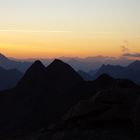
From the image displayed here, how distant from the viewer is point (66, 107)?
9681 centimetres

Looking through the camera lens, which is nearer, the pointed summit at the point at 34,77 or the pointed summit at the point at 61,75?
the pointed summit at the point at 61,75

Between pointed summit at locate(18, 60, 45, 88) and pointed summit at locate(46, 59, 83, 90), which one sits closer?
pointed summit at locate(46, 59, 83, 90)

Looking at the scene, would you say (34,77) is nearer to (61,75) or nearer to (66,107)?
(61,75)

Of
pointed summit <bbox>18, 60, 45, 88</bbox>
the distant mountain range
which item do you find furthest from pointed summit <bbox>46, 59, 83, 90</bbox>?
pointed summit <bbox>18, 60, 45, 88</bbox>

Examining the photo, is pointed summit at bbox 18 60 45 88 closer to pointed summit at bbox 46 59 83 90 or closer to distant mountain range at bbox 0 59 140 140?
distant mountain range at bbox 0 59 140 140

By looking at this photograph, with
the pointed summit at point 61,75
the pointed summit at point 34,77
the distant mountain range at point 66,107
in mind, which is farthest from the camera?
the pointed summit at point 34,77

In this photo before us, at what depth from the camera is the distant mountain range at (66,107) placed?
33.3 m

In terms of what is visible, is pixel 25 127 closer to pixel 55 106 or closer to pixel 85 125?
pixel 55 106

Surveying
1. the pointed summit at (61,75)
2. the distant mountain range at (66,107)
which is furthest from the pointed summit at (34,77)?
→ the pointed summit at (61,75)

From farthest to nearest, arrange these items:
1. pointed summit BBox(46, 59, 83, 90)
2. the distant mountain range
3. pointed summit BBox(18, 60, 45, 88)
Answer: pointed summit BBox(18, 60, 45, 88) < pointed summit BBox(46, 59, 83, 90) < the distant mountain range

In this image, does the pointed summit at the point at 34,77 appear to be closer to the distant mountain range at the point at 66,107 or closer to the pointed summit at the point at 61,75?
the distant mountain range at the point at 66,107

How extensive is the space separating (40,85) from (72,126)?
85.2 metres

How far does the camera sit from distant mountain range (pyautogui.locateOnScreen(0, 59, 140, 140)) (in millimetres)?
33344

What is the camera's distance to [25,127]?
96.4 meters
